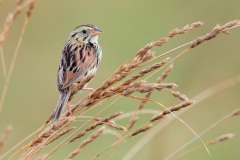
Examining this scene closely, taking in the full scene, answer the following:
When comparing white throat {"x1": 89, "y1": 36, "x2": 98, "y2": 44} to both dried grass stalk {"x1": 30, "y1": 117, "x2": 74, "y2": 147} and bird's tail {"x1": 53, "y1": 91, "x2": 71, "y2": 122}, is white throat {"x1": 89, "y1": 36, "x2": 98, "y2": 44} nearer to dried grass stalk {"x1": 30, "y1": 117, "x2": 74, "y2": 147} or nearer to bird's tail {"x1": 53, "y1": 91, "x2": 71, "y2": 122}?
bird's tail {"x1": 53, "y1": 91, "x2": 71, "y2": 122}

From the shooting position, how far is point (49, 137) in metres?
4.05

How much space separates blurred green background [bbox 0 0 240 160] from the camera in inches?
369

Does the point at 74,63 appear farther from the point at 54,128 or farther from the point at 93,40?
the point at 54,128

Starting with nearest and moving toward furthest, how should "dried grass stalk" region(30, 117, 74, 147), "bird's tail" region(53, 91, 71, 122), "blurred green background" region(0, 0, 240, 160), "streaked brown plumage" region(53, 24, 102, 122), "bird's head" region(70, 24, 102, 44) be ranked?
"dried grass stalk" region(30, 117, 74, 147), "bird's tail" region(53, 91, 71, 122), "streaked brown plumage" region(53, 24, 102, 122), "bird's head" region(70, 24, 102, 44), "blurred green background" region(0, 0, 240, 160)

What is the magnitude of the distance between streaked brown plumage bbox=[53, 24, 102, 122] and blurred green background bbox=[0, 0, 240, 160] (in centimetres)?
161

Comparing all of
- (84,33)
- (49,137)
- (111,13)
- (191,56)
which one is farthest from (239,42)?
(49,137)

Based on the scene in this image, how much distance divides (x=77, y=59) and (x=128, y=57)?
6.47 metres

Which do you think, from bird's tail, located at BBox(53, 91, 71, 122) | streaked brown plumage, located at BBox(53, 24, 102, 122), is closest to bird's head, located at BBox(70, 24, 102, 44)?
streaked brown plumage, located at BBox(53, 24, 102, 122)

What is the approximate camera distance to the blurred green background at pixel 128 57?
9.38 m

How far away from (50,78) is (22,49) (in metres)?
1.02

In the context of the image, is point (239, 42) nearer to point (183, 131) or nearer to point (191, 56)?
point (191, 56)

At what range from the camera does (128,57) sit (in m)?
12.1

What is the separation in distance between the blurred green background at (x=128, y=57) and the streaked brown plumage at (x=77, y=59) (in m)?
1.61

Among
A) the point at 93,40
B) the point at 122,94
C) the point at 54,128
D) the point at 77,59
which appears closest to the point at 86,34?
the point at 93,40
